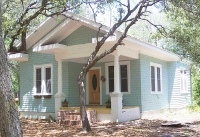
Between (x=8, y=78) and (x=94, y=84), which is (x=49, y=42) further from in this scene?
(x=8, y=78)

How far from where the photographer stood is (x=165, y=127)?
9.48 metres

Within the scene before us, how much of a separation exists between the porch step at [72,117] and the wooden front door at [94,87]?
2.54 metres

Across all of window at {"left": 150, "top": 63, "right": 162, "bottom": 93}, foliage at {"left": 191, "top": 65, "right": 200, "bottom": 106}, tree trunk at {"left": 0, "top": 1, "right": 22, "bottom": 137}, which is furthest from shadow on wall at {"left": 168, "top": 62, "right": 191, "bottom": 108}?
tree trunk at {"left": 0, "top": 1, "right": 22, "bottom": 137}

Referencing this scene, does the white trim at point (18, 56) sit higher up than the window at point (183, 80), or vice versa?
the white trim at point (18, 56)

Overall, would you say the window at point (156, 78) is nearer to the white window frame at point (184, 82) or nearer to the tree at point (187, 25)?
the tree at point (187, 25)

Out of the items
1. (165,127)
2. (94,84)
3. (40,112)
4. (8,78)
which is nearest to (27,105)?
(40,112)

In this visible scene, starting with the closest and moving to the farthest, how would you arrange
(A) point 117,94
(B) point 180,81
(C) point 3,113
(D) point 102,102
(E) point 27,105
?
(C) point 3,113, (A) point 117,94, (D) point 102,102, (E) point 27,105, (B) point 180,81

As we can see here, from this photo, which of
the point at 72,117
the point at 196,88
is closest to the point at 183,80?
the point at 196,88

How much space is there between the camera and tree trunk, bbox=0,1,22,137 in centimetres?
445

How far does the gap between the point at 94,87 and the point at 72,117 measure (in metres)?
3.07

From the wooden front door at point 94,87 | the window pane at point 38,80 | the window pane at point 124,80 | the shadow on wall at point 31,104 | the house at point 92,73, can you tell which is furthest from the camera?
the window pane at point 38,80

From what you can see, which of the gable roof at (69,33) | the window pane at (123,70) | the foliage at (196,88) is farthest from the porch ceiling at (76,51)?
the foliage at (196,88)

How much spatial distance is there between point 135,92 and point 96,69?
2.49 m

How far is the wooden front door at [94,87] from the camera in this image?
536 inches
